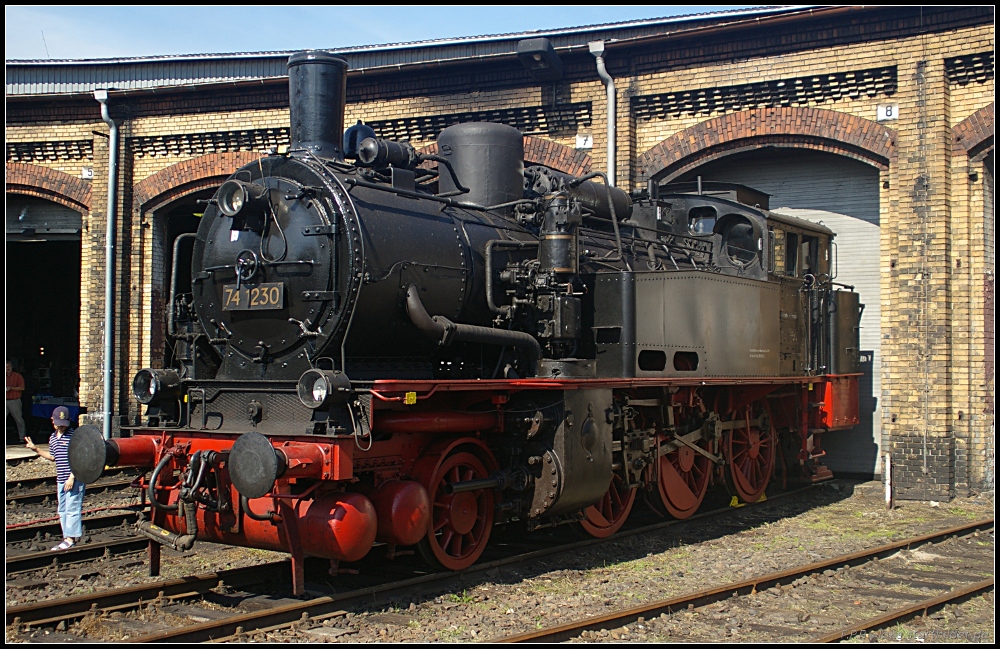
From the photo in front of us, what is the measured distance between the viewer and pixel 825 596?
6402 mm

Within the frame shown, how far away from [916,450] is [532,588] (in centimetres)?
678

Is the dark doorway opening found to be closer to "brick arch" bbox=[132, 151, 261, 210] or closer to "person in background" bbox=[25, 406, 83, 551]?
"brick arch" bbox=[132, 151, 261, 210]

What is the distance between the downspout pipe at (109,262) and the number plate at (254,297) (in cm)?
865

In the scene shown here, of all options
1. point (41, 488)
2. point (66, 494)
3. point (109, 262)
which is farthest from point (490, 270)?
point (109, 262)

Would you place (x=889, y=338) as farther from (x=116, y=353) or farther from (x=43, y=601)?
(x=116, y=353)

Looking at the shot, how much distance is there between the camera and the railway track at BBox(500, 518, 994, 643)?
213 inches

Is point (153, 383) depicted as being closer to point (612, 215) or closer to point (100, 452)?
point (100, 452)

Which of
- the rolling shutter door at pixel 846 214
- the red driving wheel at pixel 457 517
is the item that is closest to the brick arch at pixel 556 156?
the rolling shutter door at pixel 846 214

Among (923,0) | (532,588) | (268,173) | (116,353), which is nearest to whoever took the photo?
(532,588)

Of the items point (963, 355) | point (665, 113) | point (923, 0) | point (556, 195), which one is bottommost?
point (963, 355)

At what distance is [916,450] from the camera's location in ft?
37.1

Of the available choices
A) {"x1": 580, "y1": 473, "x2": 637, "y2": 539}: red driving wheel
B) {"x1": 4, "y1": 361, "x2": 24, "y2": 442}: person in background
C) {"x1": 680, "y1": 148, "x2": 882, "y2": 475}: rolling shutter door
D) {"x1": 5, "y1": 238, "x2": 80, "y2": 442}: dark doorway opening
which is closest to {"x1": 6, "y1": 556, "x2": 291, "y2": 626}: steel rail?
{"x1": 580, "y1": 473, "x2": 637, "y2": 539}: red driving wheel

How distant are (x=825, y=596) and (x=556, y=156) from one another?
8.27m

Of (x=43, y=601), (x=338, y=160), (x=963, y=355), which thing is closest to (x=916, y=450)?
(x=963, y=355)
